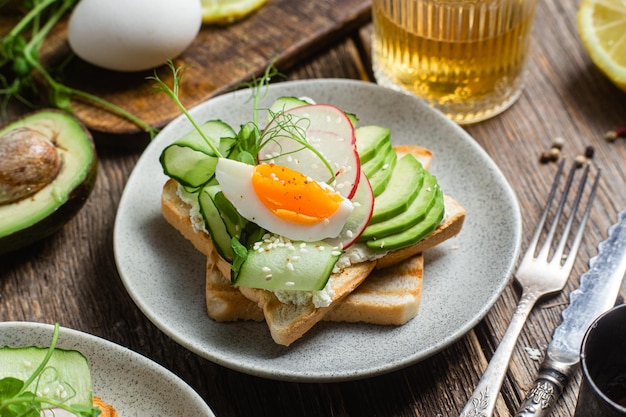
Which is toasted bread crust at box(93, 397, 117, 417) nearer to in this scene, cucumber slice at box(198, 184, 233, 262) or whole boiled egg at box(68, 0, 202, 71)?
cucumber slice at box(198, 184, 233, 262)

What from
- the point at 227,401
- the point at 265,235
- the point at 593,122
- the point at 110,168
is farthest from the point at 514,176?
the point at 110,168

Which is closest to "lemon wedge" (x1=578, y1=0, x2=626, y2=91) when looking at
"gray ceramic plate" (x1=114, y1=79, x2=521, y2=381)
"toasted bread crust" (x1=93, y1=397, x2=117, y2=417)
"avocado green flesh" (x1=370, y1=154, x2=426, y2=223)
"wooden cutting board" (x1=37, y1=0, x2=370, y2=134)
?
"gray ceramic plate" (x1=114, y1=79, x2=521, y2=381)

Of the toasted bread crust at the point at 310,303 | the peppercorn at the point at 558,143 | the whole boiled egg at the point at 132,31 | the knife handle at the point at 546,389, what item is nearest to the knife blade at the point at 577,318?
the knife handle at the point at 546,389

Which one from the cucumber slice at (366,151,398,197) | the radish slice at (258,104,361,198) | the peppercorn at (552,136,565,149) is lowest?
the peppercorn at (552,136,565,149)

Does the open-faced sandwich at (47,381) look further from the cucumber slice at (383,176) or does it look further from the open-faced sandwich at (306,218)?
the cucumber slice at (383,176)

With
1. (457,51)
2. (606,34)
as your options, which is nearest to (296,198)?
(457,51)

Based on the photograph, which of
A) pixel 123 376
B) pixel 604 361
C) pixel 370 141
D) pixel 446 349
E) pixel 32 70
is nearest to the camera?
pixel 604 361

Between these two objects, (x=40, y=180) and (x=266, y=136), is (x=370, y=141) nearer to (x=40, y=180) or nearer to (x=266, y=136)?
(x=266, y=136)

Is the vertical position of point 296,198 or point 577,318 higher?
point 296,198
